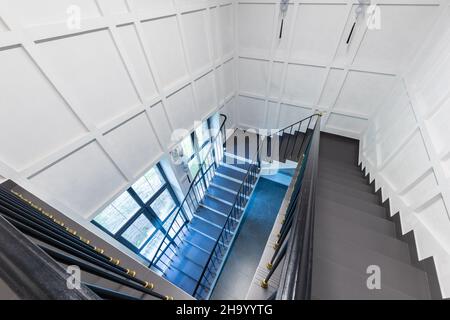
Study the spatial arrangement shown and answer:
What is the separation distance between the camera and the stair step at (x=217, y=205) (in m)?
4.26

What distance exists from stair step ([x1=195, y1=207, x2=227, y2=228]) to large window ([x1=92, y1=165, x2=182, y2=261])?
55 cm

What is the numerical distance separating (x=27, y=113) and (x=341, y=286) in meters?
2.87

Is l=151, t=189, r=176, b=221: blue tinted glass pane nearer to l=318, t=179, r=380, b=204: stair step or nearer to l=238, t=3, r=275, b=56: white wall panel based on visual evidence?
l=318, t=179, r=380, b=204: stair step

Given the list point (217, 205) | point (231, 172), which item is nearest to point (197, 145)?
point (231, 172)

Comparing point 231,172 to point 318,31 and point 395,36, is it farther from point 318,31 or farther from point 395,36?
point 395,36

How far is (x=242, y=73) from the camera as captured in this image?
477 cm

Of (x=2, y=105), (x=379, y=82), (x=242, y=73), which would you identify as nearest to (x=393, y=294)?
(x=2, y=105)

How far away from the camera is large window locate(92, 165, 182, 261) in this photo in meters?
3.06

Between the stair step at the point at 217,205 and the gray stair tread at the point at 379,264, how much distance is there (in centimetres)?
263

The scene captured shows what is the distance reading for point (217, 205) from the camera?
438cm

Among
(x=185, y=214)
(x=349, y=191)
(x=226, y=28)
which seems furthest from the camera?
(x=185, y=214)

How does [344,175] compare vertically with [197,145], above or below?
Result: above
